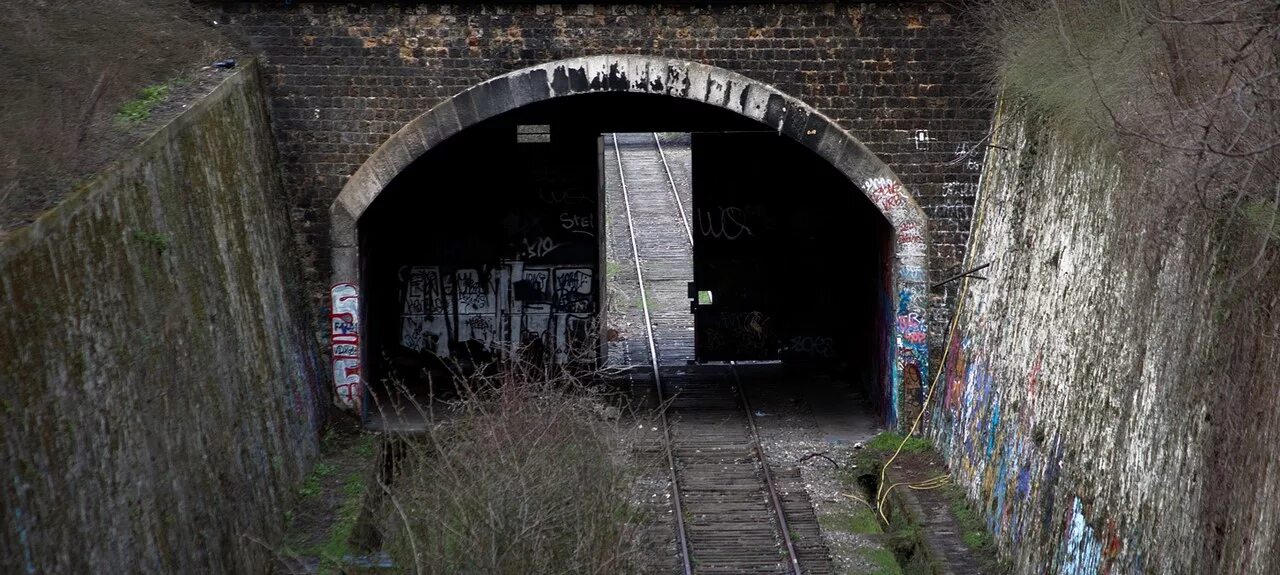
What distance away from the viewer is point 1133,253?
852 centimetres

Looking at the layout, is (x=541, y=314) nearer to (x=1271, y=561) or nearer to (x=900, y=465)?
(x=900, y=465)

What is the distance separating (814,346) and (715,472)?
17.4 ft

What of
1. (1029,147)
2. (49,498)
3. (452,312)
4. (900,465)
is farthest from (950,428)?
(49,498)

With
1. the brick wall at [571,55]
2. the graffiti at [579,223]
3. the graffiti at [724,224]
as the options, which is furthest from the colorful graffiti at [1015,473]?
the graffiti at [579,223]

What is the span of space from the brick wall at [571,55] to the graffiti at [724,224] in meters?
5.18

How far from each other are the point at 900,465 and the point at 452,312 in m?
7.28

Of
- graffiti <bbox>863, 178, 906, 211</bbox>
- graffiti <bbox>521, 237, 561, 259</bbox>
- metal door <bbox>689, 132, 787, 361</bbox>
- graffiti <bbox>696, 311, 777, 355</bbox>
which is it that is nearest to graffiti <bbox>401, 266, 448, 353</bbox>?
graffiti <bbox>521, 237, 561, 259</bbox>

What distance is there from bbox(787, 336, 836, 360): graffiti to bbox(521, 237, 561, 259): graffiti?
3.65 m

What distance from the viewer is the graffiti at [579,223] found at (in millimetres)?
18250

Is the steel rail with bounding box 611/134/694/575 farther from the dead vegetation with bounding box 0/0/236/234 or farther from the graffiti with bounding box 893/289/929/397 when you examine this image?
the dead vegetation with bounding box 0/0/236/234

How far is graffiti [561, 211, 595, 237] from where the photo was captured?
18.2 metres

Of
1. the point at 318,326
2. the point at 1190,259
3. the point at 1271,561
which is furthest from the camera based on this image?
the point at 318,326

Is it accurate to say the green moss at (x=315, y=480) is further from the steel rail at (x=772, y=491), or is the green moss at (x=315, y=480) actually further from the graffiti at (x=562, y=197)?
the graffiti at (x=562, y=197)

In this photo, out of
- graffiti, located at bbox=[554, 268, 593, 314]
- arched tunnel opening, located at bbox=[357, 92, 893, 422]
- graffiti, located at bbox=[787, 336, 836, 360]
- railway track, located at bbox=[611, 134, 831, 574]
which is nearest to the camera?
railway track, located at bbox=[611, 134, 831, 574]
